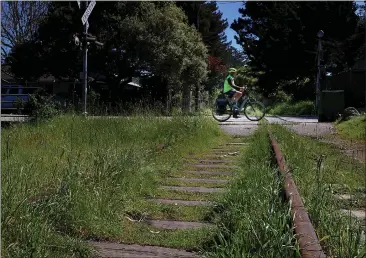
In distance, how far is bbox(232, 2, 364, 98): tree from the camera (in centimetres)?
3512

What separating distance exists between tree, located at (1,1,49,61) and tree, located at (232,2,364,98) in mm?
18986

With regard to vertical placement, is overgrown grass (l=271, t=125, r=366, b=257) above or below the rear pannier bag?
below

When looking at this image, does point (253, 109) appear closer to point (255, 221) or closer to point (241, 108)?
point (241, 108)

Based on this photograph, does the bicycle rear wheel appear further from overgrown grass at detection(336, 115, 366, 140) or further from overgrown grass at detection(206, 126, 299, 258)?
overgrown grass at detection(206, 126, 299, 258)

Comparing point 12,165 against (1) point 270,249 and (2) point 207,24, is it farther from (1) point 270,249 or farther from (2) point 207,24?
(2) point 207,24

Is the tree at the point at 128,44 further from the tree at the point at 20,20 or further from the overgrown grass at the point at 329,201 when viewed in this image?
the overgrown grass at the point at 329,201

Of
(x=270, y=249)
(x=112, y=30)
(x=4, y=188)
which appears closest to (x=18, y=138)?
(x=4, y=188)

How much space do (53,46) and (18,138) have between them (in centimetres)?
2416

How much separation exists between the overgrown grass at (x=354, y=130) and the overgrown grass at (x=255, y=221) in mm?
6125

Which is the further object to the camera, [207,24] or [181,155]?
[207,24]

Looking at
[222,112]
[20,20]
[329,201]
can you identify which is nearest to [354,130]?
[222,112]

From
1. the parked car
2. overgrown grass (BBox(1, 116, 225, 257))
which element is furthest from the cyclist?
the parked car

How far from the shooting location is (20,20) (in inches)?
1608

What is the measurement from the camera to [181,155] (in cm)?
802
